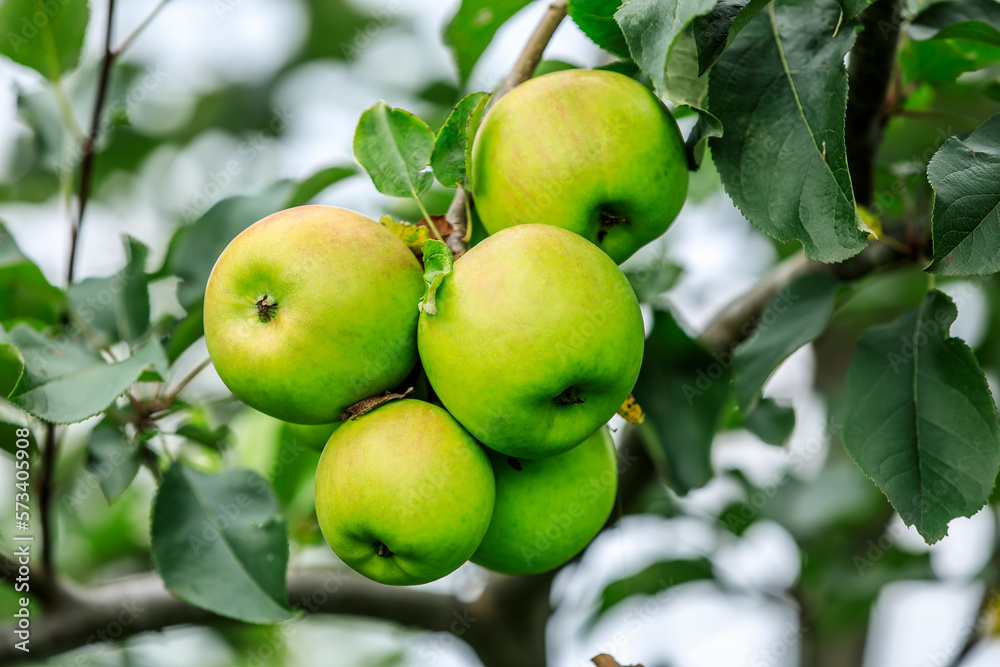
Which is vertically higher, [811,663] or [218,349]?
[218,349]

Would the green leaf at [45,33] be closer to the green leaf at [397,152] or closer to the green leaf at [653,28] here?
the green leaf at [397,152]

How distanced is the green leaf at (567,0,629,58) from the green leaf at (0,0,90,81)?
1.09 m

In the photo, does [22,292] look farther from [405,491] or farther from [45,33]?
[405,491]

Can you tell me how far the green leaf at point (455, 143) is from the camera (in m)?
0.90

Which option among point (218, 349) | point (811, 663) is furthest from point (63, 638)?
point (811, 663)

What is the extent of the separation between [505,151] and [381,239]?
6.6 inches

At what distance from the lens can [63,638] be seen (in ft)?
4.69

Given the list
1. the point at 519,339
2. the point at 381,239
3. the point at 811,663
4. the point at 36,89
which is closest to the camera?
the point at 519,339

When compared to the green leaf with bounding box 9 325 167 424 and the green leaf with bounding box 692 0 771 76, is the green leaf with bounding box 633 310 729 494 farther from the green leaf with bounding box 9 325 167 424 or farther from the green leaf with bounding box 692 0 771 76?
the green leaf with bounding box 9 325 167 424

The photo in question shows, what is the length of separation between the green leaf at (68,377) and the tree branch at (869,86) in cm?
102

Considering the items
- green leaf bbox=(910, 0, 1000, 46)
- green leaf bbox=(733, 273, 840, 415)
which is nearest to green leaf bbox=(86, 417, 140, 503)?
green leaf bbox=(733, 273, 840, 415)

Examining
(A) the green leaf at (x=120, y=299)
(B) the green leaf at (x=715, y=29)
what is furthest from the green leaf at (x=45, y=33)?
(B) the green leaf at (x=715, y=29)

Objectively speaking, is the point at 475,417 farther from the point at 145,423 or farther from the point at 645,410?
the point at 145,423

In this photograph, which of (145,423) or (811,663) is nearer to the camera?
(145,423)
